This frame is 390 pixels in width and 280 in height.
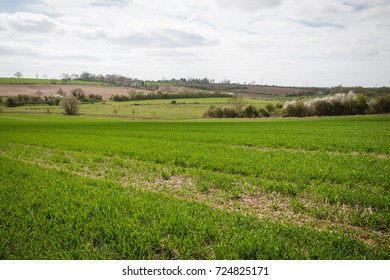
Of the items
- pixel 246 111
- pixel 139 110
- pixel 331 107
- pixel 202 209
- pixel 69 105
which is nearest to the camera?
pixel 202 209

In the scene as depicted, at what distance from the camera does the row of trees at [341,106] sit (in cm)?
5866

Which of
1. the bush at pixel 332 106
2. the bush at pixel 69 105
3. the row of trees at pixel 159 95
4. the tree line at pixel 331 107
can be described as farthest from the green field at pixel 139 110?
the row of trees at pixel 159 95

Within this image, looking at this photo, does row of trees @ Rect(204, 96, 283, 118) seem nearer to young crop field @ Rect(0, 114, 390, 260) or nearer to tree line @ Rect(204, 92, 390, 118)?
tree line @ Rect(204, 92, 390, 118)

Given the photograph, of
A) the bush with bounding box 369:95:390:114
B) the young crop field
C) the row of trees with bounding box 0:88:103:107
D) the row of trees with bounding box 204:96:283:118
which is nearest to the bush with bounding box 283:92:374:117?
the bush with bounding box 369:95:390:114

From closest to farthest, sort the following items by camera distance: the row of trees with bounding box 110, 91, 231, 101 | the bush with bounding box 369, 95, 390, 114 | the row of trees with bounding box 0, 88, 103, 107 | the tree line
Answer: the bush with bounding box 369, 95, 390, 114 → the tree line → the row of trees with bounding box 0, 88, 103, 107 → the row of trees with bounding box 110, 91, 231, 101

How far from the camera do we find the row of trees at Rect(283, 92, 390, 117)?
58.7m

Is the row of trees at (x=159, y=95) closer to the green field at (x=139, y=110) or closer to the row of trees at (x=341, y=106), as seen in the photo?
the green field at (x=139, y=110)

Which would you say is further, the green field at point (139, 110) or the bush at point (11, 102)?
the bush at point (11, 102)

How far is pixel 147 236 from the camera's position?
6.25 meters

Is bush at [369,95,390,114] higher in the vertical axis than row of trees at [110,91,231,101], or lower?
lower

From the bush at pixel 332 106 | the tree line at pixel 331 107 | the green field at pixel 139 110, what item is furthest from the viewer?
the green field at pixel 139 110

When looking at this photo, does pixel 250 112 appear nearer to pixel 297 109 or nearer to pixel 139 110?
pixel 297 109

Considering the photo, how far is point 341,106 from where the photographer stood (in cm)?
6166

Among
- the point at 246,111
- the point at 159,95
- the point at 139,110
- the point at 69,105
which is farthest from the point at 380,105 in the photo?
the point at 159,95
